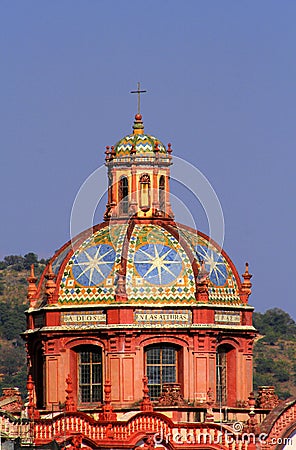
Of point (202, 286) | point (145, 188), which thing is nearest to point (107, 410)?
point (202, 286)

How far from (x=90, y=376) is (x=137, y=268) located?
5493mm

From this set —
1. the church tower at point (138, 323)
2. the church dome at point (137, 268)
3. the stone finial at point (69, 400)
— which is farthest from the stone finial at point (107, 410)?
the church dome at point (137, 268)

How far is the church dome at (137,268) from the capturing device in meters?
119

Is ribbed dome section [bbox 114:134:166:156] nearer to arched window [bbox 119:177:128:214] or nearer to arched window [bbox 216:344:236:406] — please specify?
arched window [bbox 119:177:128:214]

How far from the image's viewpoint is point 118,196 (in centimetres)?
12325

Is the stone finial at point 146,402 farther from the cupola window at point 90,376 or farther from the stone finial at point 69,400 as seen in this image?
the cupola window at point 90,376

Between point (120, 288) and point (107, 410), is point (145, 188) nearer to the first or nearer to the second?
point (120, 288)

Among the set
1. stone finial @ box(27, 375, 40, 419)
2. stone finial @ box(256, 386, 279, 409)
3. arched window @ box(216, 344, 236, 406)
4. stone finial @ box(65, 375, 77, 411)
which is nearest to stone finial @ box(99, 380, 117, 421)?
stone finial @ box(65, 375, 77, 411)

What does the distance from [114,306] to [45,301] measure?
4.79 meters

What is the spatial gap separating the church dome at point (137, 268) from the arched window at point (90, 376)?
7.71 ft

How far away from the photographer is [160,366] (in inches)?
4673

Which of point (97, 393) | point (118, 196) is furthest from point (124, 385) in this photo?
point (118, 196)

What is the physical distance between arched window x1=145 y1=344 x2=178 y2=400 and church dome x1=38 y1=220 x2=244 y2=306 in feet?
7.21

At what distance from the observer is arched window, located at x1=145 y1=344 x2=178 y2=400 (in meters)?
119
